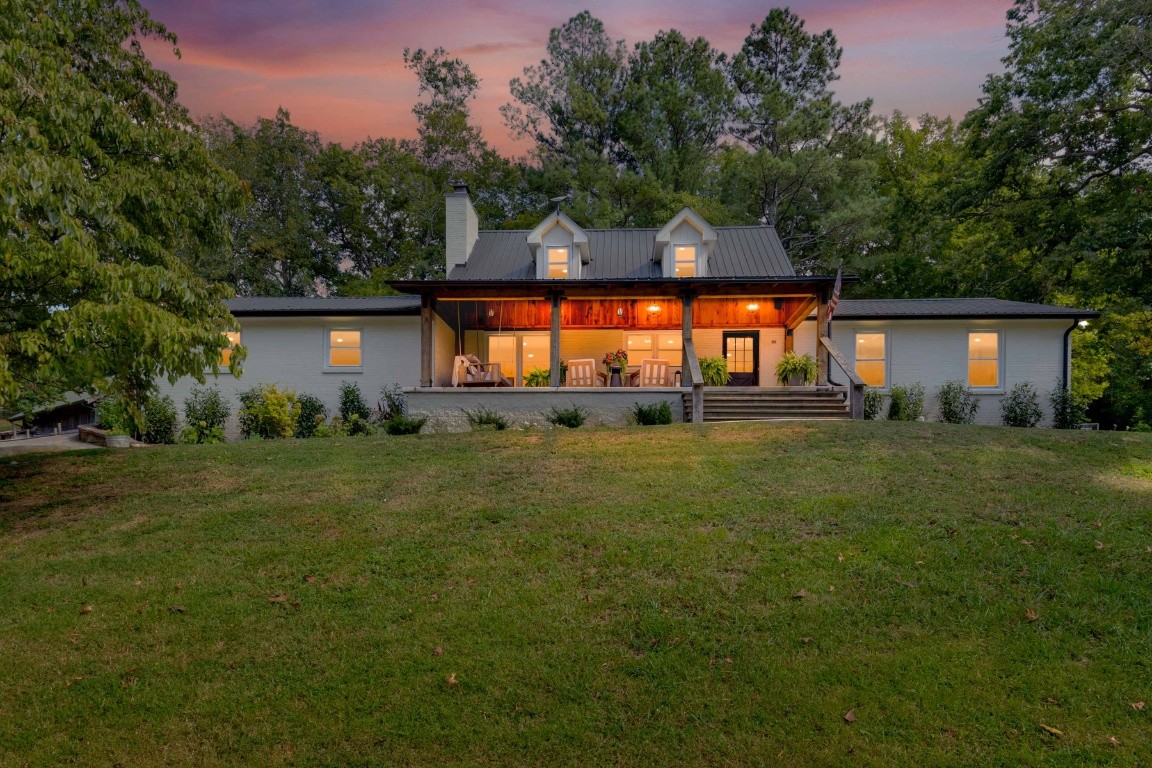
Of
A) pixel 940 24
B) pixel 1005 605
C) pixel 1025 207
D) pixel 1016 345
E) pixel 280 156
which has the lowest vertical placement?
pixel 1005 605

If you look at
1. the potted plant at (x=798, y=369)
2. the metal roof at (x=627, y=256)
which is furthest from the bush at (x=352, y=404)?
the potted plant at (x=798, y=369)

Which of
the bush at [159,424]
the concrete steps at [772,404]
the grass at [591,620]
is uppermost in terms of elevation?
the concrete steps at [772,404]

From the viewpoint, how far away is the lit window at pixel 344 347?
15.7 metres

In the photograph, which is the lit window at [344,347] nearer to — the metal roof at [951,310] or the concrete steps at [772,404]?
the concrete steps at [772,404]

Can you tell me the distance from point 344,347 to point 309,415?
2.13 meters

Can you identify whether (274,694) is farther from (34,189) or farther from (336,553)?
(34,189)

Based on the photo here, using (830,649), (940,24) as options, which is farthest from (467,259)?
(830,649)

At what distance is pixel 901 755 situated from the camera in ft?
9.59

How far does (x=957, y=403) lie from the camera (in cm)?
1493

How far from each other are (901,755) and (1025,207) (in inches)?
744

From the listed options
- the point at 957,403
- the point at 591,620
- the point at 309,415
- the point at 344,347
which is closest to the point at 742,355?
the point at 957,403

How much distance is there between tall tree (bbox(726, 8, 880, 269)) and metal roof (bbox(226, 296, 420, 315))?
1658 cm

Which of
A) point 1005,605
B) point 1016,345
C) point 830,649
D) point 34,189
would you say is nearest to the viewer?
point 830,649

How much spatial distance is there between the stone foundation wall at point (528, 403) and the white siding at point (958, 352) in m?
6.32
